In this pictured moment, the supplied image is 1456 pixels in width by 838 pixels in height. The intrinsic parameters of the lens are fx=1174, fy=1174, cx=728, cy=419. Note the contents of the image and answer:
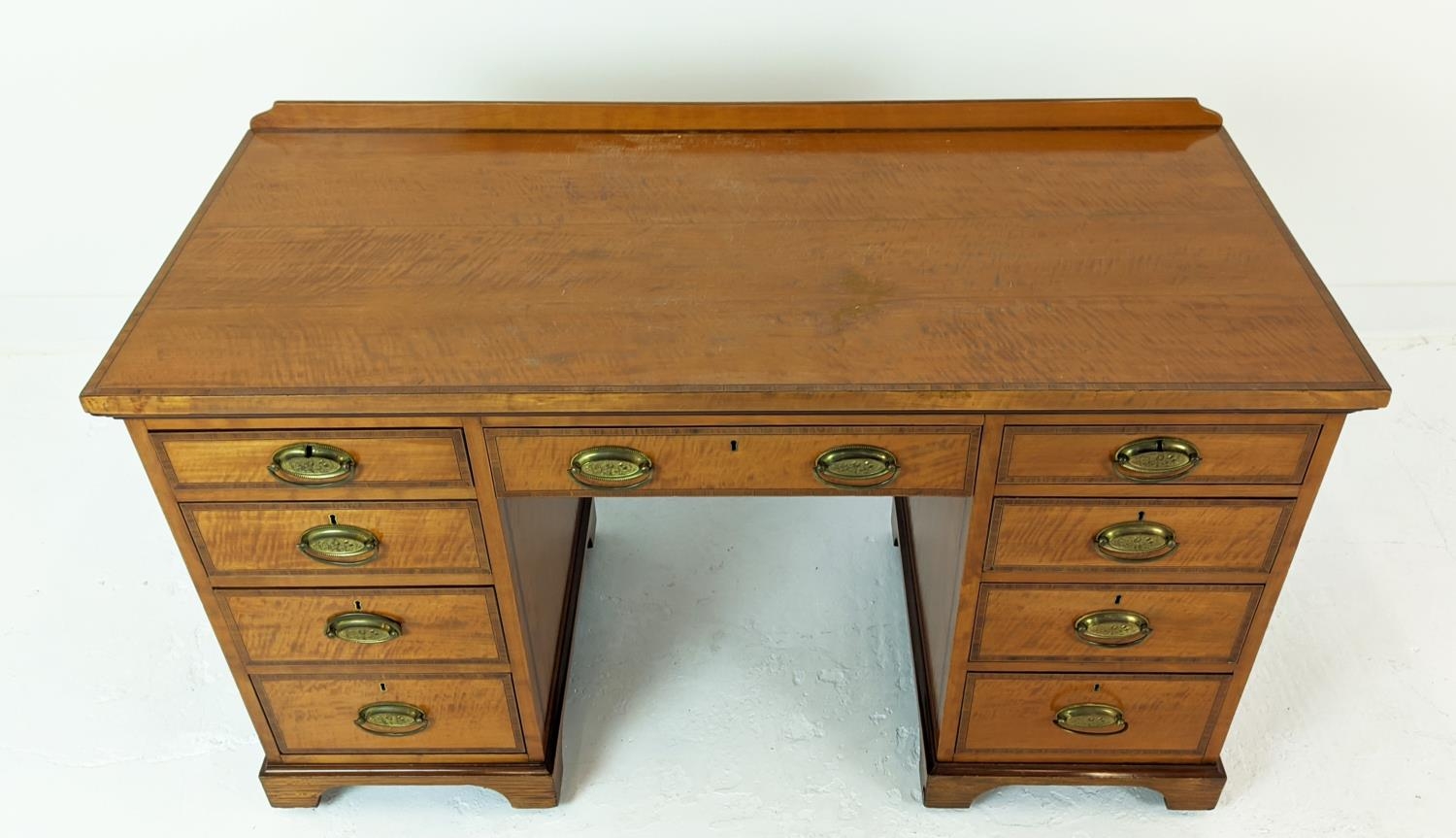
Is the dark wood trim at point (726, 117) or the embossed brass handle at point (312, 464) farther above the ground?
the dark wood trim at point (726, 117)

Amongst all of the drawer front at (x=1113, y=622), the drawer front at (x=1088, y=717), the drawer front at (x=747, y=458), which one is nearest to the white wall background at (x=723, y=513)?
the drawer front at (x=1088, y=717)

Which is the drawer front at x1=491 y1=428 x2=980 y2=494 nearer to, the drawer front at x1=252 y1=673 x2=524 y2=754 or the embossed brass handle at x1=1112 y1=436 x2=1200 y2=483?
the embossed brass handle at x1=1112 y1=436 x2=1200 y2=483

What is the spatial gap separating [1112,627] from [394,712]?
1024 mm

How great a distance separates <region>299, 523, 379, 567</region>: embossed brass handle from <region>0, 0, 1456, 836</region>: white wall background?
1.81ft

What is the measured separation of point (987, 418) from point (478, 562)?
0.68m

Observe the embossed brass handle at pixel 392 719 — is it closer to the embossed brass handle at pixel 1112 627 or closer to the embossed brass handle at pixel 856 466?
the embossed brass handle at pixel 856 466

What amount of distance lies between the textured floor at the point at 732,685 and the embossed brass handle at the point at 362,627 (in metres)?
0.40

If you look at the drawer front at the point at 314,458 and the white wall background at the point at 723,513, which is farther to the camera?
the white wall background at the point at 723,513

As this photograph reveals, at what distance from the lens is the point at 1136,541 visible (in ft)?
4.87

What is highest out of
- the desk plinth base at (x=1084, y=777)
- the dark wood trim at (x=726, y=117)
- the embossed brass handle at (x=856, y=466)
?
the dark wood trim at (x=726, y=117)

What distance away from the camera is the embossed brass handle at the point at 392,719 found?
1.71 metres

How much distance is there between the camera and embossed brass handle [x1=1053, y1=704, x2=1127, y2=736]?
1.70 metres

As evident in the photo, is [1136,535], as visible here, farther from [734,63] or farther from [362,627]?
[734,63]

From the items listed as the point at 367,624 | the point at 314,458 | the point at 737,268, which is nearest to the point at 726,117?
the point at 737,268
